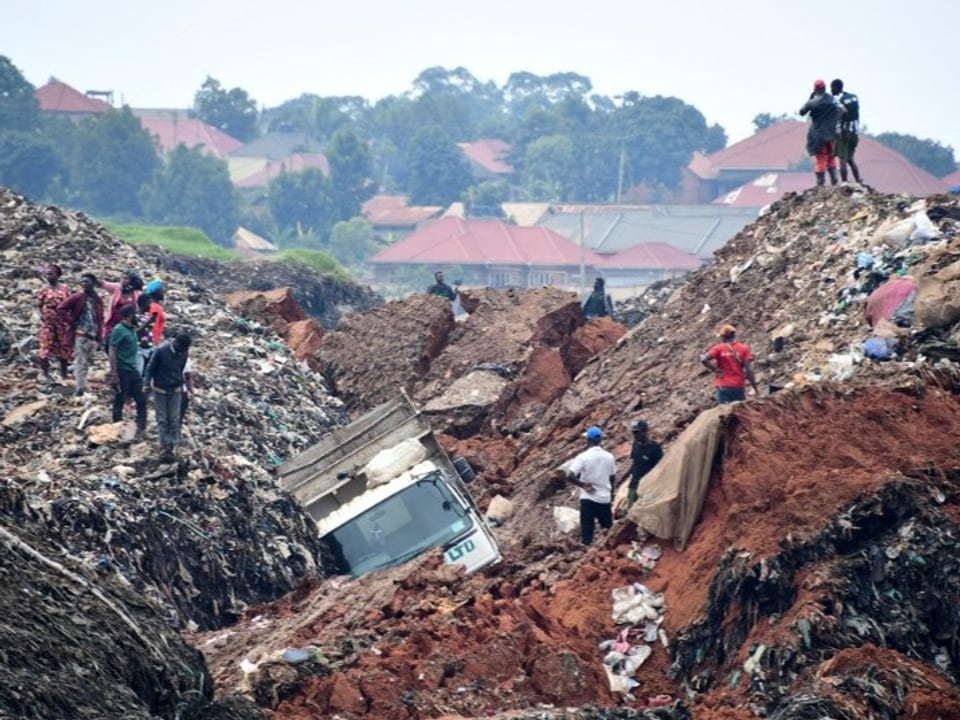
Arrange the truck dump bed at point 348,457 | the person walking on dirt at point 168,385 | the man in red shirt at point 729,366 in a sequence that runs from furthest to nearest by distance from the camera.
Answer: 1. the man in red shirt at point 729,366
2. the person walking on dirt at point 168,385
3. the truck dump bed at point 348,457

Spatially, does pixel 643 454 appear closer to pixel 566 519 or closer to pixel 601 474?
pixel 601 474

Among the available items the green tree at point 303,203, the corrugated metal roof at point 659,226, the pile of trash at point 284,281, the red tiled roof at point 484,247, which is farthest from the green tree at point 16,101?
the pile of trash at point 284,281

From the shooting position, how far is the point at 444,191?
108688mm

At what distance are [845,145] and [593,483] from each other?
9.66 m

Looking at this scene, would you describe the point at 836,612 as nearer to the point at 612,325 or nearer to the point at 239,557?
the point at 239,557

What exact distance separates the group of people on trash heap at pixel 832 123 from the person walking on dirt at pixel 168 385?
9.50 m

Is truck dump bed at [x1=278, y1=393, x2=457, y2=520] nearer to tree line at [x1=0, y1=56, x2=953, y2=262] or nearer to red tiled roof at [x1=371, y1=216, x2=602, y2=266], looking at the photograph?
red tiled roof at [x1=371, y1=216, x2=602, y2=266]

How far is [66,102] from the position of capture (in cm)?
11156

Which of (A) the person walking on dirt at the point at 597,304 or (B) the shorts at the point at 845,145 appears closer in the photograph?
(B) the shorts at the point at 845,145

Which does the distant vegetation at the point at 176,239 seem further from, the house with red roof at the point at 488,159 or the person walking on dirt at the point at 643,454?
the house with red roof at the point at 488,159

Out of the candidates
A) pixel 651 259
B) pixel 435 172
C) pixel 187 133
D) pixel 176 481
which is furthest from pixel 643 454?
pixel 187 133

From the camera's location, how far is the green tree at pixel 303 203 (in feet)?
327

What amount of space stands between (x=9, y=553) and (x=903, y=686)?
5.89m

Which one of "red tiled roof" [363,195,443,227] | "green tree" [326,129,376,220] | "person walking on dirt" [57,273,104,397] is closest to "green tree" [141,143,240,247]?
"green tree" [326,129,376,220]
